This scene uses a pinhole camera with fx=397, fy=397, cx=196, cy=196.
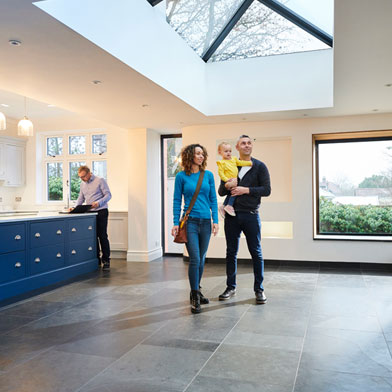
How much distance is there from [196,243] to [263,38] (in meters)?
3.46

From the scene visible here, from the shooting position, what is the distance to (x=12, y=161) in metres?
7.86

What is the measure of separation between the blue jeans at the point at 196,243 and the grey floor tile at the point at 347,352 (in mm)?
1061

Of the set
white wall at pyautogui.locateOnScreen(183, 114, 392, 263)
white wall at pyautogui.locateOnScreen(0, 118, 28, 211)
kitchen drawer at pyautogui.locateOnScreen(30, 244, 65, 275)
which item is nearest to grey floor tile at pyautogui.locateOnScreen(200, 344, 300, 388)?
kitchen drawer at pyautogui.locateOnScreen(30, 244, 65, 275)

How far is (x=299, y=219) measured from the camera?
6.26m

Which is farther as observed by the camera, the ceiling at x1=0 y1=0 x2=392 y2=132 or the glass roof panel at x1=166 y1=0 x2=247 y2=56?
the glass roof panel at x1=166 y1=0 x2=247 y2=56

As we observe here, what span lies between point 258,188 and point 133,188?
3581 mm

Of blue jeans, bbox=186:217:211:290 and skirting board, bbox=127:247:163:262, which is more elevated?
blue jeans, bbox=186:217:211:290

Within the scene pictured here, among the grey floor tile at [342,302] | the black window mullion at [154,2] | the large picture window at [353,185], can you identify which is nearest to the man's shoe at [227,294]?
the grey floor tile at [342,302]

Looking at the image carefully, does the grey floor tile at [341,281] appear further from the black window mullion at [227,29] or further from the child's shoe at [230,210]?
the black window mullion at [227,29]

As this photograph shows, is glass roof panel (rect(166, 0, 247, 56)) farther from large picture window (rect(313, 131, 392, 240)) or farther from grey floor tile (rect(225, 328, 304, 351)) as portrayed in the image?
grey floor tile (rect(225, 328, 304, 351))

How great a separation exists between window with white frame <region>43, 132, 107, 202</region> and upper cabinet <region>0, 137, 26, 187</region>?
456mm

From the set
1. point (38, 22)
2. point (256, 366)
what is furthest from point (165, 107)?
point (256, 366)

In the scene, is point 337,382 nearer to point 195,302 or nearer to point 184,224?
point 195,302

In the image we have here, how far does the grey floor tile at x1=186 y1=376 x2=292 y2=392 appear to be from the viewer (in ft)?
6.92
